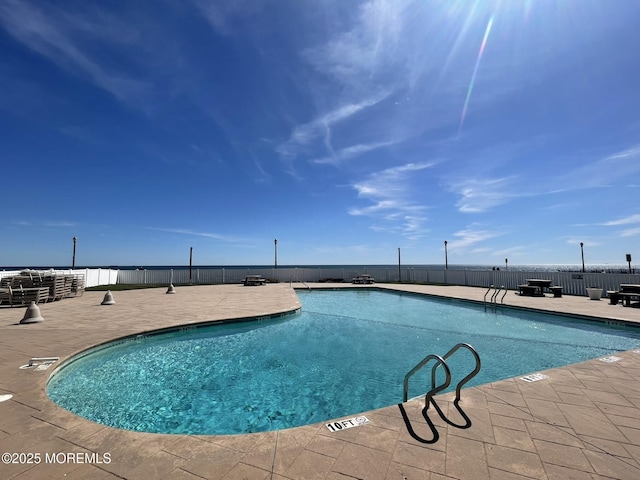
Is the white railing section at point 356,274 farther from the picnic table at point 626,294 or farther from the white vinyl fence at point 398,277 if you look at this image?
the picnic table at point 626,294

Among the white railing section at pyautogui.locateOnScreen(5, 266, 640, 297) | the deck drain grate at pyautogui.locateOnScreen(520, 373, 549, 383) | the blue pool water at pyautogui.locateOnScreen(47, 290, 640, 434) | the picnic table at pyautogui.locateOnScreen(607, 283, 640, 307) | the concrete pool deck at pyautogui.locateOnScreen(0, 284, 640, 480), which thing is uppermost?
the white railing section at pyautogui.locateOnScreen(5, 266, 640, 297)

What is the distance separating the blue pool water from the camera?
3838mm

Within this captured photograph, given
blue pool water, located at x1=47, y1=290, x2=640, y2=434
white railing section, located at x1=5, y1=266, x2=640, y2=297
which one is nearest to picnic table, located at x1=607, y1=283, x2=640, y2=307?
white railing section, located at x1=5, y1=266, x2=640, y2=297

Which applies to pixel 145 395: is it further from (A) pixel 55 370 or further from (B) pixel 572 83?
(B) pixel 572 83

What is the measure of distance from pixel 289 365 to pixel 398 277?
18468 mm

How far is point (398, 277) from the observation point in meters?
22.7

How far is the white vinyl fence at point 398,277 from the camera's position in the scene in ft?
43.9

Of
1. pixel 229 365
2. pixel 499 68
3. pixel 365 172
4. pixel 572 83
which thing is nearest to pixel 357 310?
pixel 229 365

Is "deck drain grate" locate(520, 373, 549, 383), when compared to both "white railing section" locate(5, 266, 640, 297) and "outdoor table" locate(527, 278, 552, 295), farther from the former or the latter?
"white railing section" locate(5, 266, 640, 297)

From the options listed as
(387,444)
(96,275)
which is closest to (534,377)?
(387,444)

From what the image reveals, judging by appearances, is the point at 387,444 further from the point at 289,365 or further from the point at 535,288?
the point at 535,288

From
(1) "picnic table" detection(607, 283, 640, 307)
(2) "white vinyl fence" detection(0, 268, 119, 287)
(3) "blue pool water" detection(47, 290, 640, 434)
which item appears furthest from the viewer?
(2) "white vinyl fence" detection(0, 268, 119, 287)

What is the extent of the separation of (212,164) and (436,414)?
17.3 m

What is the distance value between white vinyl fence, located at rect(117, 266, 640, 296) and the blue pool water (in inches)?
246
